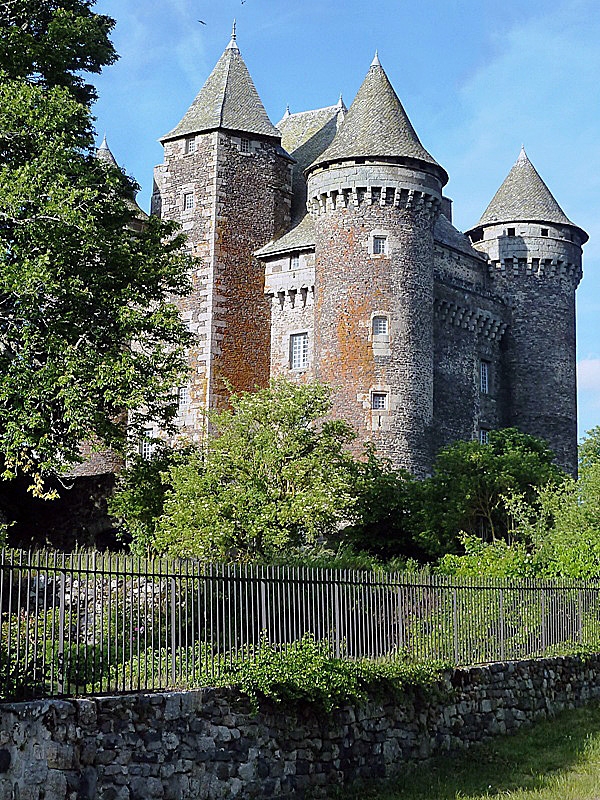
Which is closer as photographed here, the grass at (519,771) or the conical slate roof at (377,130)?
the grass at (519,771)

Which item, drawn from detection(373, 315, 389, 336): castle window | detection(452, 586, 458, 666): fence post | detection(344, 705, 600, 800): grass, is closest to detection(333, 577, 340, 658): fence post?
detection(344, 705, 600, 800): grass

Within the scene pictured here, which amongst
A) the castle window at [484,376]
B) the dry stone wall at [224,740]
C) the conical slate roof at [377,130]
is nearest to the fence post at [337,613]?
the dry stone wall at [224,740]

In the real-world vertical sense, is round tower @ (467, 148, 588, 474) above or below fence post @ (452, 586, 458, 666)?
above

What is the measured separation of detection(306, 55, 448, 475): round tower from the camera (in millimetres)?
37125

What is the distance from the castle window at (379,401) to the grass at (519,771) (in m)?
19.4

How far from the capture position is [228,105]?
42.1 metres

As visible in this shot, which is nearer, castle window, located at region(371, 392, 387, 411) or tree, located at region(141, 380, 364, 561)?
tree, located at region(141, 380, 364, 561)

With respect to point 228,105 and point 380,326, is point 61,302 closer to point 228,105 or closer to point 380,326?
point 380,326

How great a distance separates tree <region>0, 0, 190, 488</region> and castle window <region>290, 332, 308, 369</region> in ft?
43.1

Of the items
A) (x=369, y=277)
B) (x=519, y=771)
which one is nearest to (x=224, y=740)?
(x=519, y=771)

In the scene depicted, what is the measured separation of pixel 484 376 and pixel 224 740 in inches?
1318

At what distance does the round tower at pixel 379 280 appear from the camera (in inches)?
→ 1462

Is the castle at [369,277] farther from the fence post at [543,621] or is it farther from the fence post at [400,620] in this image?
the fence post at [400,620]

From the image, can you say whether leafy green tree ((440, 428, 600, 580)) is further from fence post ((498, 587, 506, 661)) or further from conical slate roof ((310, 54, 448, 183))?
conical slate roof ((310, 54, 448, 183))
